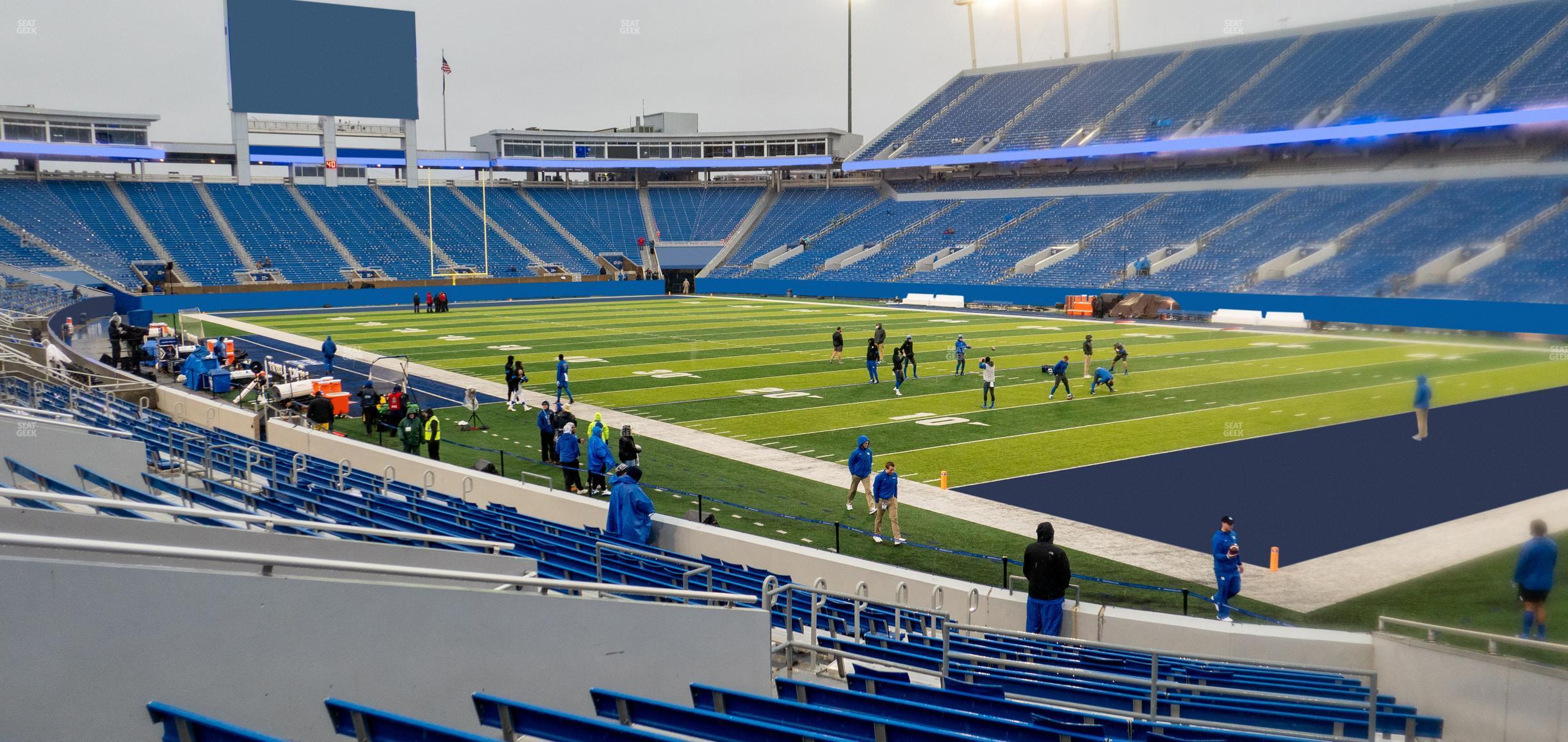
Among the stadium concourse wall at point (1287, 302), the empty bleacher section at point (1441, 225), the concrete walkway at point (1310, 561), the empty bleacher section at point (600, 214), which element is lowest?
the concrete walkway at point (1310, 561)

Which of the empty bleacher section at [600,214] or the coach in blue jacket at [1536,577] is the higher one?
the empty bleacher section at [600,214]

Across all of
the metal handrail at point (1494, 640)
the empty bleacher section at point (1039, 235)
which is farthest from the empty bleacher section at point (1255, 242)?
the metal handrail at point (1494, 640)

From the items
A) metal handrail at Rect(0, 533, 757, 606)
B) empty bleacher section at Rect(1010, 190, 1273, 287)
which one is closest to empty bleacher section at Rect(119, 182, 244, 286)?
empty bleacher section at Rect(1010, 190, 1273, 287)

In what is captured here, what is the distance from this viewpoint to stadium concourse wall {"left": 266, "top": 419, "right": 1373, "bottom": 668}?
32.4 ft

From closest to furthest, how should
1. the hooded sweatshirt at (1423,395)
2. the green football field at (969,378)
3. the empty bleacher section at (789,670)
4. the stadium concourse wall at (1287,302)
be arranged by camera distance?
the empty bleacher section at (789,670) → the stadium concourse wall at (1287,302) → the hooded sweatshirt at (1423,395) → the green football field at (969,378)

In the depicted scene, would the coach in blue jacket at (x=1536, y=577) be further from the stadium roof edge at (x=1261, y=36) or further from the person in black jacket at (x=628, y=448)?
the stadium roof edge at (x=1261, y=36)

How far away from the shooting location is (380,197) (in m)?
74.8

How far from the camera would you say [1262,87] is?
189 feet

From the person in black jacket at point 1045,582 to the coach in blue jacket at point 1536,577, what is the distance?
411cm

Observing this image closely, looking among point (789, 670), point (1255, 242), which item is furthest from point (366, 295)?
point (789, 670)

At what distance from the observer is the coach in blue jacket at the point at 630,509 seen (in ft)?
38.5

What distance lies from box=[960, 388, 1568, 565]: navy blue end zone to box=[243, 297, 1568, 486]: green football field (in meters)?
0.78

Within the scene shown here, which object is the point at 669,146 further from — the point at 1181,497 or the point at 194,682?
the point at 194,682

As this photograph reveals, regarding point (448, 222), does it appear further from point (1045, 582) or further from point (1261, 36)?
point (1045, 582)
